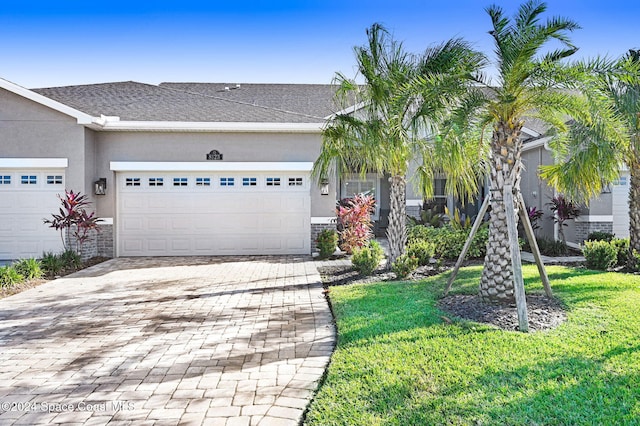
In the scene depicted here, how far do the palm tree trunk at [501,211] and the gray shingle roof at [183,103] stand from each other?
7194 mm

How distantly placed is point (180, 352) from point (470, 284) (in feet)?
16.3

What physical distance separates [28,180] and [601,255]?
13979 millimetres

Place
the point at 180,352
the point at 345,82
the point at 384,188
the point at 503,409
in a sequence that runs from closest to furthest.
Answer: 1. the point at 503,409
2. the point at 180,352
3. the point at 345,82
4. the point at 384,188

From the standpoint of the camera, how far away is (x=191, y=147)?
42.2 ft

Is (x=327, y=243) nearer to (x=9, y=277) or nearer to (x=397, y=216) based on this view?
(x=397, y=216)

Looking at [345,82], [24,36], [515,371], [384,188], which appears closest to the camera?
[515,371]

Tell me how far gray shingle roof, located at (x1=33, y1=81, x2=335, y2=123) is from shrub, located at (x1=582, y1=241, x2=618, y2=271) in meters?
7.44

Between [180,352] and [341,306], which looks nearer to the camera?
[180,352]

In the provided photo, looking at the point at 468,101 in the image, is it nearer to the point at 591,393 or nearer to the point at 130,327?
the point at 591,393

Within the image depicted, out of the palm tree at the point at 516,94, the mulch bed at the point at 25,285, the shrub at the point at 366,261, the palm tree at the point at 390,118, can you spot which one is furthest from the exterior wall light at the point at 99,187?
the palm tree at the point at 516,94

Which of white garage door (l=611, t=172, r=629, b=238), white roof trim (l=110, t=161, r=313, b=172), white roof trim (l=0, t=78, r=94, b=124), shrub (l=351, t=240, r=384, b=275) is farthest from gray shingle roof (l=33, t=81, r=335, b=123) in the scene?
white garage door (l=611, t=172, r=629, b=238)

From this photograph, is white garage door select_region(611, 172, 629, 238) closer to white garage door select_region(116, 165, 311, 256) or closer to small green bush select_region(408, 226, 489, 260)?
small green bush select_region(408, 226, 489, 260)

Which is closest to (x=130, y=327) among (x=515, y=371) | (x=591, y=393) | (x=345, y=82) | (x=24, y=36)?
(x=515, y=371)

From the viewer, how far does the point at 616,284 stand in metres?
7.59
